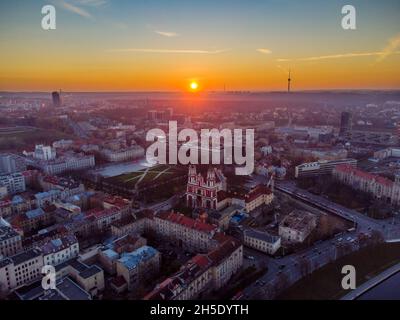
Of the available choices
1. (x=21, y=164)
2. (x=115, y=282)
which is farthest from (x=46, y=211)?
(x=21, y=164)

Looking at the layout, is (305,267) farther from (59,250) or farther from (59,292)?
(59,250)

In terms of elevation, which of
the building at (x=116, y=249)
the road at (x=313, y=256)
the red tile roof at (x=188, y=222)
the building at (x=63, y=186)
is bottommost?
the road at (x=313, y=256)

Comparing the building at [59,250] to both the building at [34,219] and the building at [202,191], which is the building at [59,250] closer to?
the building at [34,219]

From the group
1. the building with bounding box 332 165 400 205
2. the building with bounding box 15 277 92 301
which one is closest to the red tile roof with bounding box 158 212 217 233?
the building with bounding box 15 277 92 301

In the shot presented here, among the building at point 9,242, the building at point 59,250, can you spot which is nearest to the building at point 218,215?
the building at point 59,250

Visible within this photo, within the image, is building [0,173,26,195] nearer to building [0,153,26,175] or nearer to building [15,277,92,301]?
building [0,153,26,175]

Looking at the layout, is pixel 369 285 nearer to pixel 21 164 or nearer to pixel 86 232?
pixel 86 232
